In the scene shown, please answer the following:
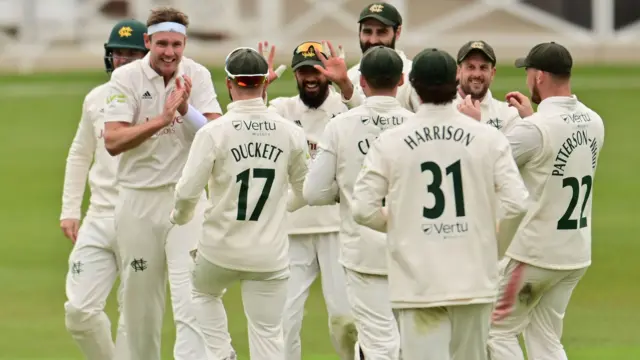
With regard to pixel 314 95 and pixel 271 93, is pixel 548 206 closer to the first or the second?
pixel 314 95

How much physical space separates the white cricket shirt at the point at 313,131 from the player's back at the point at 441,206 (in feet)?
8.40

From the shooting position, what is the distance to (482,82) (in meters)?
9.27

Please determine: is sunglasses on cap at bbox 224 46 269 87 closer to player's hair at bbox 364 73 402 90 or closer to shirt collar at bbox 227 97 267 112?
shirt collar at bbox 227 97 267 112

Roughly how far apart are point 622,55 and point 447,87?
2360cm

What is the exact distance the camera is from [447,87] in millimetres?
7387

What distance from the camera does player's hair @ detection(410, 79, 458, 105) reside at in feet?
24.2

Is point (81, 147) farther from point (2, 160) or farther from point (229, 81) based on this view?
point (2, 160)

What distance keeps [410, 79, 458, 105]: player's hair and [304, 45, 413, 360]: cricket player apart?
2.65 feet

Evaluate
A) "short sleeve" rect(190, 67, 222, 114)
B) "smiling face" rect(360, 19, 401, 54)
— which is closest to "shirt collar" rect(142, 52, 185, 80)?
"short sleeve" rect(190, 67, 222, 114)

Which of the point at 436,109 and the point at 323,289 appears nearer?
the point at 436,109

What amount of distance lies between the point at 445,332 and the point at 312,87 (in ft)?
9.76

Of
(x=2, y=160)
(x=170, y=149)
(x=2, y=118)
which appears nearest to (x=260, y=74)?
(x=170, y=149)

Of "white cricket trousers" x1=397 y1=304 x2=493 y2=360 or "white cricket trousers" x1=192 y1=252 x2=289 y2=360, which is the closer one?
"white cricket trousers" x1=397 y1=304 x2=493 y2=360

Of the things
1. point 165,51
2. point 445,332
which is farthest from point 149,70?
point 445,332
